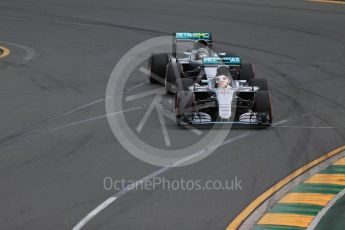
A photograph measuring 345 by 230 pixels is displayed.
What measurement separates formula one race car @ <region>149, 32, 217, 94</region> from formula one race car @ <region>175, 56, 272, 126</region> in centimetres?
154

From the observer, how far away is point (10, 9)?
38750 mm

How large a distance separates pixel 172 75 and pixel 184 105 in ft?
11.4

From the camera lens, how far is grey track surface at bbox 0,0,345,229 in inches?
528

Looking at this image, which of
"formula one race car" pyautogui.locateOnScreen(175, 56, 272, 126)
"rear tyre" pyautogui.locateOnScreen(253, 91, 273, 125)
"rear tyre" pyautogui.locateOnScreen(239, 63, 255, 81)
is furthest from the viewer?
"rear tyre" pyautogui.locateOnScreen(239, 63, 255, 81)

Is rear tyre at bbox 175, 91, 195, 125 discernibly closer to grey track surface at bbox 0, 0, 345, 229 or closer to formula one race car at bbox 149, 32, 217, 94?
grey track surface at bbox 0, 0, 345, 229

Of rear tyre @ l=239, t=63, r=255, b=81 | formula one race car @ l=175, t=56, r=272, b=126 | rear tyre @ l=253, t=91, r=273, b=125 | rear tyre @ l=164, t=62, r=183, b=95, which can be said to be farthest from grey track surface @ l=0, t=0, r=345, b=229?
rear tyre @ l=164, t=62, r=183, b=95

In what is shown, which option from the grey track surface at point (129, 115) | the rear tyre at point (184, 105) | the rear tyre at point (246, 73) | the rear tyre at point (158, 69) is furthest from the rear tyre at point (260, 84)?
the rear tyre at point (158, 69)

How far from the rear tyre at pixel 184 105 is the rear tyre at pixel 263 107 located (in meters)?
1.46

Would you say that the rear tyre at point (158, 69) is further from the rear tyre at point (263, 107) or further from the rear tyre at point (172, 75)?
the rear tyre at point (263, 107)

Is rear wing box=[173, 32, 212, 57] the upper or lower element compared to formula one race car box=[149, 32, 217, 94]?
upper

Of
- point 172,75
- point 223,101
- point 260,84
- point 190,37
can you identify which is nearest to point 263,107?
point 223,101

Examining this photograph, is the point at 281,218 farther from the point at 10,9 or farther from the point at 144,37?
the point at 10,9

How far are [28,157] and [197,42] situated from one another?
29.2ft

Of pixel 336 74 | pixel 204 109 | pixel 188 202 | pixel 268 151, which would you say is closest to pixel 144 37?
pixel 336 74
